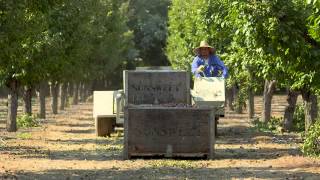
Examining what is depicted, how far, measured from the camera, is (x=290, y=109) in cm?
2369

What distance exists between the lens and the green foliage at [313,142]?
14891 millimetres

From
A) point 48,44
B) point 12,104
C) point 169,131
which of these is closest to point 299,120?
point 48,44

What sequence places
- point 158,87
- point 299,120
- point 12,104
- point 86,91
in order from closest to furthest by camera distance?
point 158,87
point 12,104
point 299,120
point 86,91

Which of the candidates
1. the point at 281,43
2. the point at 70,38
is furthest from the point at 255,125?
the point at 281,43

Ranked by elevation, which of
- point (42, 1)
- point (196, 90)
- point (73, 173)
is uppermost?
point (42, 1)

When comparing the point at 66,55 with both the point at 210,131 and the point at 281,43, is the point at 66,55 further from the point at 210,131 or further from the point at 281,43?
the point at 281,43

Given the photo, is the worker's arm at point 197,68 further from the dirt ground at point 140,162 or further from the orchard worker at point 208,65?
the dirt ground at point 140,162

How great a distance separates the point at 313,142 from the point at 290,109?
8.68 metres

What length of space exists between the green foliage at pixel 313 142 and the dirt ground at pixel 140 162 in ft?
→ 0.75

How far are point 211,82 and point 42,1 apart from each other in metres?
5.81

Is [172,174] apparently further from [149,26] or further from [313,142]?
[149,26]

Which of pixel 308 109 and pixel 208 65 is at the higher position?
pixel 208 65

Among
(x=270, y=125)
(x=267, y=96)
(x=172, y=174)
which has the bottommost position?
(x=172, y=174)

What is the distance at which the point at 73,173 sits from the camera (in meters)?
13.2
